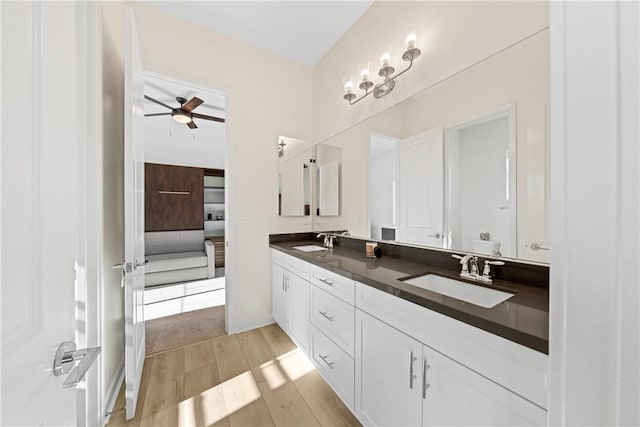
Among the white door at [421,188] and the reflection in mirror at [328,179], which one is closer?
the white door at [421,188]

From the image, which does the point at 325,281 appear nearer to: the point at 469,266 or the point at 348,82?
the point at 469,266

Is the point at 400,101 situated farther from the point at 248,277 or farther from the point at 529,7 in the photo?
the point at 248,277

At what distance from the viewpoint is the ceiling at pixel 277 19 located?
1991 mm

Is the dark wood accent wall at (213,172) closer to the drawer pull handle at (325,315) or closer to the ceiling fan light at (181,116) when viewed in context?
the ceiling fan light at (181,116)

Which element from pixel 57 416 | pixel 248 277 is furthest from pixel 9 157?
pixel 248 277

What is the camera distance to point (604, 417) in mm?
371

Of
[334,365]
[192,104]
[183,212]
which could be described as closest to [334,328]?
[334,365]

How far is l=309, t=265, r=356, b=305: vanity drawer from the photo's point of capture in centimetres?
139

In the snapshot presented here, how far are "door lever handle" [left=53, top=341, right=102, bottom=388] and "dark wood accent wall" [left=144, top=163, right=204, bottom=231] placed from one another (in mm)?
4858

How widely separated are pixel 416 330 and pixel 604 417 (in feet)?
2.17

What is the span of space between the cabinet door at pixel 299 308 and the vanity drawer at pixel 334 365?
0.40ft

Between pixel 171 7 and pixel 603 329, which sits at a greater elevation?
pixel 171 7

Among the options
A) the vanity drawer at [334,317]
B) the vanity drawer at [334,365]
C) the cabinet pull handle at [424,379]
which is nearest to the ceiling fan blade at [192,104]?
the vanity drawer at [334,317]

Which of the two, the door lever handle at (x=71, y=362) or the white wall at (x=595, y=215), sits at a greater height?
the white wall at (x=595, y=215)
